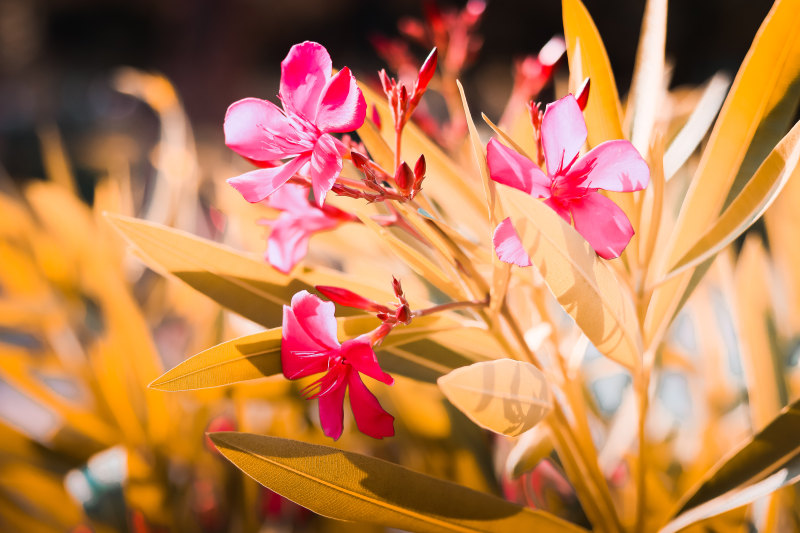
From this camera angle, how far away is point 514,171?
312 mm

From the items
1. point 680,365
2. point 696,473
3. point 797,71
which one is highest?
point 797,71

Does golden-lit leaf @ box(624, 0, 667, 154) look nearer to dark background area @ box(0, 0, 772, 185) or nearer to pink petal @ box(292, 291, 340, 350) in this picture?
pink petal @ box(292, 291, 340, 350)

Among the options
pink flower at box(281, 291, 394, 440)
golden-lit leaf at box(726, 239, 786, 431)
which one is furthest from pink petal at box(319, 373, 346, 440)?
golden-lit leaf at box(726, 239, 786, 431)

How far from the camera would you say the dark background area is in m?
5.53

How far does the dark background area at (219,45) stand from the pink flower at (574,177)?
13.1 ft

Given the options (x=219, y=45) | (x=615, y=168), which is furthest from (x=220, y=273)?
(x=219, y=45)

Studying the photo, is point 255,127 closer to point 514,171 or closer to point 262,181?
point 262,181

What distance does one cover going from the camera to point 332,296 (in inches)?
14.9

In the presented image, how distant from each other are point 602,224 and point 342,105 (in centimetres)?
15

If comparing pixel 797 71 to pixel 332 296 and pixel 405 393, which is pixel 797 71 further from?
pixel 405 393

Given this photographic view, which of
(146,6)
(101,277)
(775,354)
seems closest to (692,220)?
(775,354)

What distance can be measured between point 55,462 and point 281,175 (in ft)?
1.99

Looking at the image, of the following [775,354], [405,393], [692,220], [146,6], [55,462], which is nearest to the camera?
[692,220]

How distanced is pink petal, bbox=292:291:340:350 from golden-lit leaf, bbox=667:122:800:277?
0.20 metres
